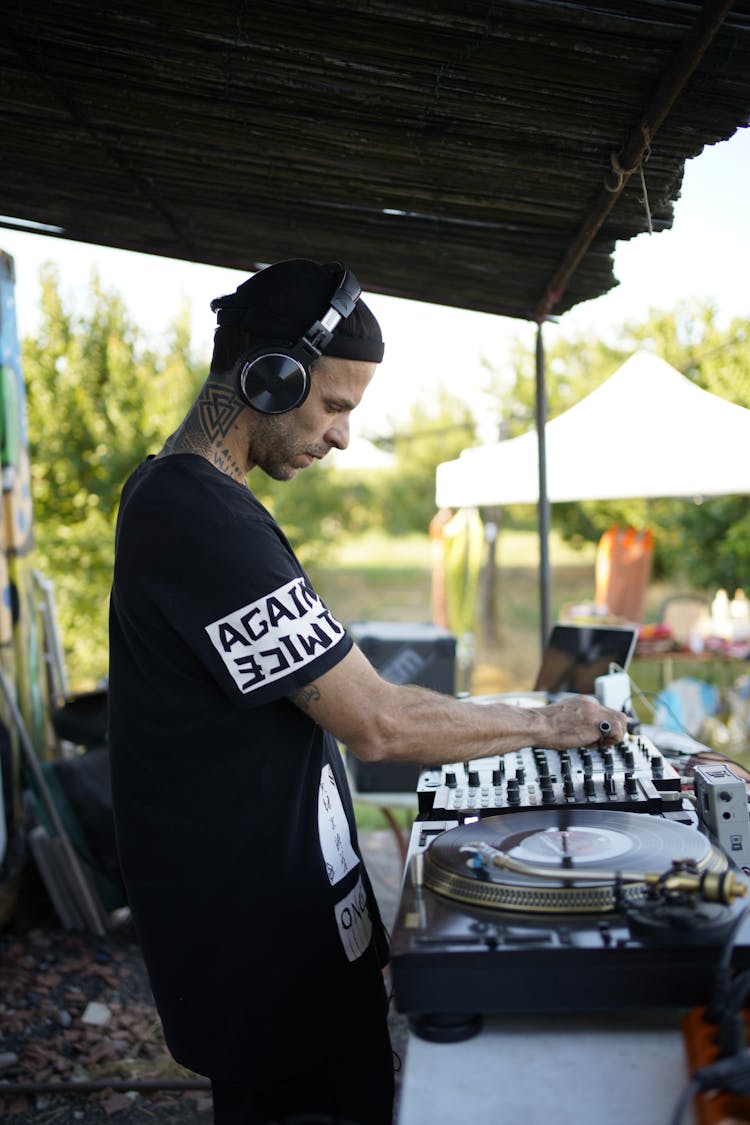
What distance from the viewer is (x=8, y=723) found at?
514cm

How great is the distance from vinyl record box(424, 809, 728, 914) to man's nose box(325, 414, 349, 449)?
72 cm

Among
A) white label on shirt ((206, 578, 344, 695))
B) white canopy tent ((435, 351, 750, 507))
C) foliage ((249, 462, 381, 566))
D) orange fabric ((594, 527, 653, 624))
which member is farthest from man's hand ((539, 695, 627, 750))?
foliage ((249, 462, 381, 566))

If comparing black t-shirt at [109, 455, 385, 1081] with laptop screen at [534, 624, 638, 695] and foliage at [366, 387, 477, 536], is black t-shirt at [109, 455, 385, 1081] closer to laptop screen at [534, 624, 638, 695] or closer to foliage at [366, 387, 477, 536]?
laptop screen at [534, 624, 638, 695]

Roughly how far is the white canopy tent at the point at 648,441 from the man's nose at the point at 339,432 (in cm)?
403

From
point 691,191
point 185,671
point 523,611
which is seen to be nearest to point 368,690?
point 185,671

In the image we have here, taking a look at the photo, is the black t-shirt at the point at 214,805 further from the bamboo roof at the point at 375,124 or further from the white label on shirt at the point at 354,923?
the bamboo roof at the point at 375,124

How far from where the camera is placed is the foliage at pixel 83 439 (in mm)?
11352

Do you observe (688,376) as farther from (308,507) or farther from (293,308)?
(293,308)

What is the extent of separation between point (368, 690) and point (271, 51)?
Answer: 54.3 inches

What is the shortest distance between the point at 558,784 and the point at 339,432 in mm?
753

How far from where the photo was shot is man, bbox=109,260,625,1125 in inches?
60.3

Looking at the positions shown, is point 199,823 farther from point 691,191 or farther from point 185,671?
point 691,191

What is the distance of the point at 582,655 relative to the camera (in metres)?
3.36

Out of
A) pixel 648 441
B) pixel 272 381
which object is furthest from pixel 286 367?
pixel 648 441
